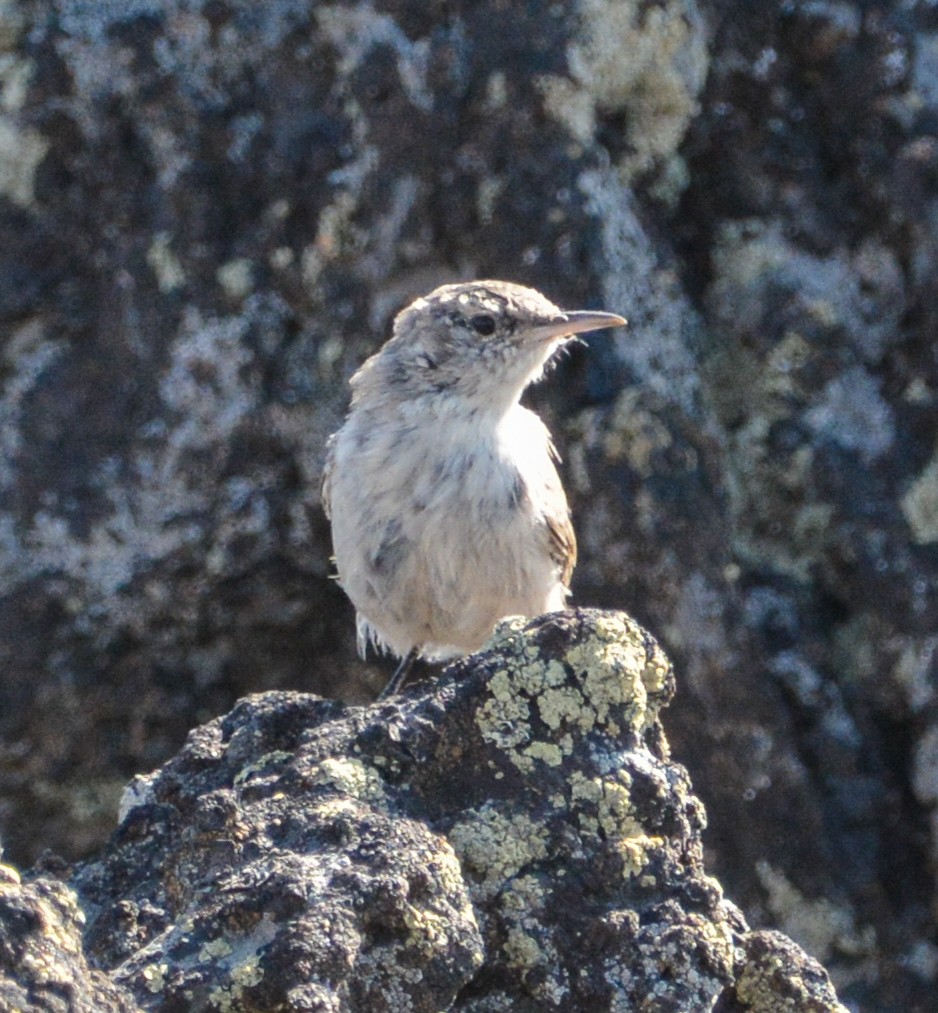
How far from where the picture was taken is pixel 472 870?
3654mm

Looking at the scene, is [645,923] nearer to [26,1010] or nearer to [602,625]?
[602,625]

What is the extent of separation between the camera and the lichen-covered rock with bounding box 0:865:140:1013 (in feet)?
8.86

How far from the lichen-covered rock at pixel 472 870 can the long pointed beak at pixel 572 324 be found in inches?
94.4

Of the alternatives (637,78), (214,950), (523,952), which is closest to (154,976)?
(214,950)

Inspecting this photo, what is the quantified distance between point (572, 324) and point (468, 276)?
103cm

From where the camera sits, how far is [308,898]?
3207 mm

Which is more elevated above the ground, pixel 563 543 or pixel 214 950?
pixel 563 543

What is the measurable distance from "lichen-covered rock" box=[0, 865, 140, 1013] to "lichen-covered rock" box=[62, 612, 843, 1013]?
30 cm

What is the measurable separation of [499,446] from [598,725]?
2677 millimetres

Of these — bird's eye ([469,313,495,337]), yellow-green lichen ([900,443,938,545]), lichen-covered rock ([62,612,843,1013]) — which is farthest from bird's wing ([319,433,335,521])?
lichen-covered rock ([62,612,843,1013])

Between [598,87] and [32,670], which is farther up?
[598,87]

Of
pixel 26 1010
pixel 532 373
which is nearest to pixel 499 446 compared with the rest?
pixel 532 373

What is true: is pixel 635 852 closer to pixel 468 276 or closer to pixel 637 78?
pixel 468 276

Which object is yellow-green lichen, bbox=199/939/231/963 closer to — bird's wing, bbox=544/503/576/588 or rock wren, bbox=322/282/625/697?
rock wren, bbox=322/282/625/697
